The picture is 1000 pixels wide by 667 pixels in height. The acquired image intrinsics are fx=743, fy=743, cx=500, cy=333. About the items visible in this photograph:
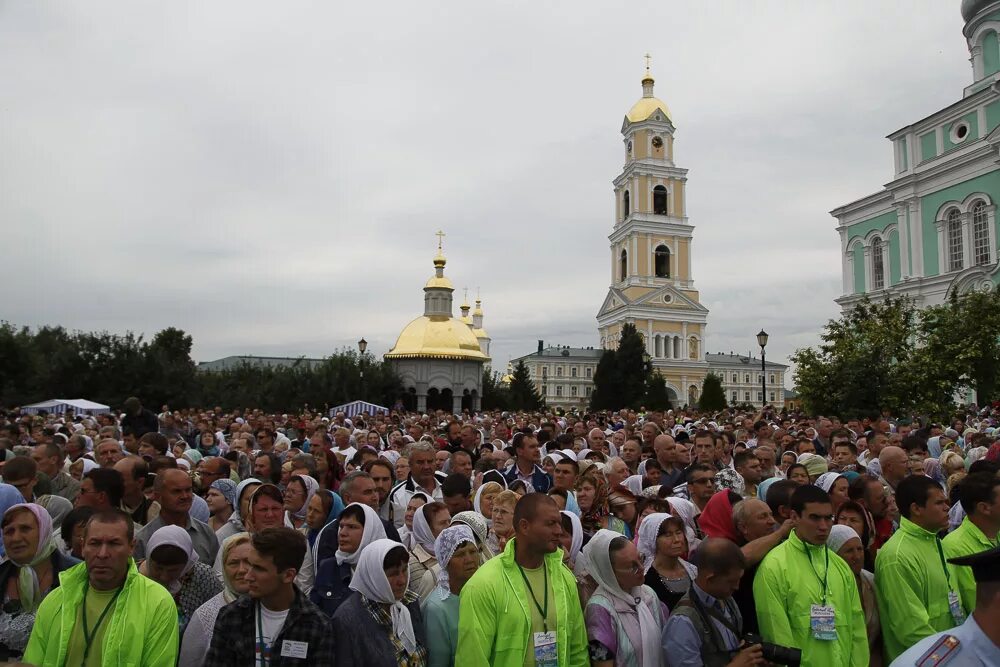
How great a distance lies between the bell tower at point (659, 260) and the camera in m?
76.0

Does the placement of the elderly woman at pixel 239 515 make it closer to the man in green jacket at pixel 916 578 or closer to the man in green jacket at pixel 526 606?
the man in green jacket at pixel 526 606

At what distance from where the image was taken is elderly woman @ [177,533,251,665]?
12.1ft

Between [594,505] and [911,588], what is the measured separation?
2.34 meters

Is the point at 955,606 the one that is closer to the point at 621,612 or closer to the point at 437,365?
the point at 621,612

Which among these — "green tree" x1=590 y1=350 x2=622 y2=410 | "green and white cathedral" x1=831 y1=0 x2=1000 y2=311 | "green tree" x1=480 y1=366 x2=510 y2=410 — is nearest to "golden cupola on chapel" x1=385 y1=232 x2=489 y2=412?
"green tree" x1=480 y1=366 x2=510 y2=410

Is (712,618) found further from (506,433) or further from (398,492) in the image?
(506,433)

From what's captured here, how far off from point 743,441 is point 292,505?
8786mm

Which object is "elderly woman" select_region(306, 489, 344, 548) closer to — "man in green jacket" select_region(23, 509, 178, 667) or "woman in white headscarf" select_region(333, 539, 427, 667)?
"woman in white headscarf" select_region(333, 539, 427, 667)

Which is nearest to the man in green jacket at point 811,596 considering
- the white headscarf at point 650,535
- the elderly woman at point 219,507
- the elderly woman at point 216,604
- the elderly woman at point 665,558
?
the elderly woman at point 665,558

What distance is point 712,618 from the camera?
3762mm

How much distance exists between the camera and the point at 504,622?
12.1 feet

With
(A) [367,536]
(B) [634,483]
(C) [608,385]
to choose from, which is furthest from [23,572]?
(C) [608,385]

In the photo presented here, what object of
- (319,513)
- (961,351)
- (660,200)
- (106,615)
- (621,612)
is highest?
(660,200)

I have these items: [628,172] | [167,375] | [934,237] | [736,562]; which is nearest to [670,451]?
[736,562]
